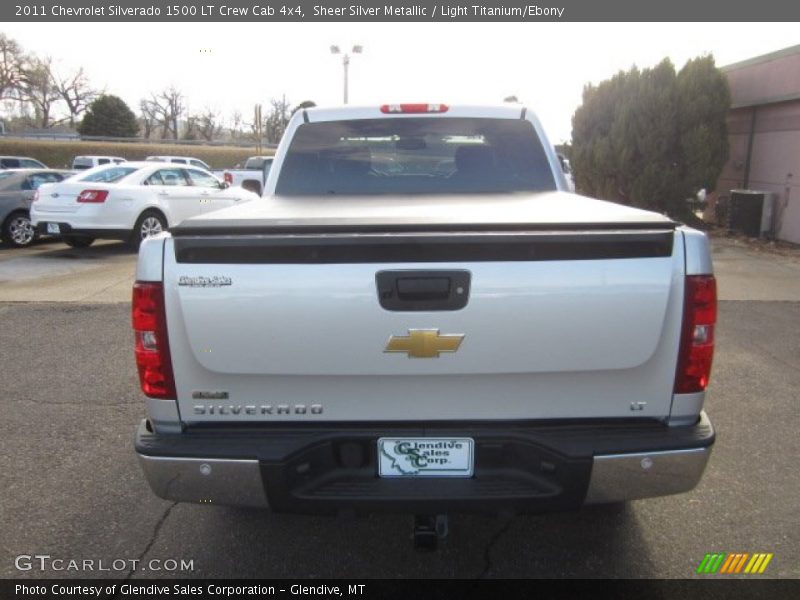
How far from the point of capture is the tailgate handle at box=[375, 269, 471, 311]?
85.5 inches

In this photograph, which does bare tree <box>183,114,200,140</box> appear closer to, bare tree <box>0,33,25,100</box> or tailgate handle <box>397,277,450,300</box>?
bare tree <box>0,33,25,100</box>

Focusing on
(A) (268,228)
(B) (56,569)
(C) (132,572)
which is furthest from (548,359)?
(B) (56,569)

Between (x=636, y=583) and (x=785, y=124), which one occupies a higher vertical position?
(x=785, y=124)

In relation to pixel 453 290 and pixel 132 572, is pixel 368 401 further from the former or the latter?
pixel 132 572

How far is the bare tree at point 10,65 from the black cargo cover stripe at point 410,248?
64660 millimetres

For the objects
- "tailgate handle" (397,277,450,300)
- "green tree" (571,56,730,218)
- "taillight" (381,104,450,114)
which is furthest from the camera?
"green tree" (571,56,730,218)

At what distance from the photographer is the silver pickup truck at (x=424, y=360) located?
2.18 m

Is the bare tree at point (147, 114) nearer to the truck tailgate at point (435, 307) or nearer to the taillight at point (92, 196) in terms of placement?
the taillight at point (92, 196)

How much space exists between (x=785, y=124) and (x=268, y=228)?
47.1ft

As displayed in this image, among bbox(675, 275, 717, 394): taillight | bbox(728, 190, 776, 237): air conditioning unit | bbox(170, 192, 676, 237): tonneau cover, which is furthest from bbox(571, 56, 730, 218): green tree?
bbox(675, 275, 717, 394): taillight

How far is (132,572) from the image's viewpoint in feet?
9.20

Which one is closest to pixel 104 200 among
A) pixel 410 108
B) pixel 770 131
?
pixel 410 108

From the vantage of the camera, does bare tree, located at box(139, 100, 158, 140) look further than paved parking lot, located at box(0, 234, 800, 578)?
Yes

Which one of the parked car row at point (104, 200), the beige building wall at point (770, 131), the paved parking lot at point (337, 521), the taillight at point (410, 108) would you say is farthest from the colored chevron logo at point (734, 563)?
the beige building wall at point (770, 131)
